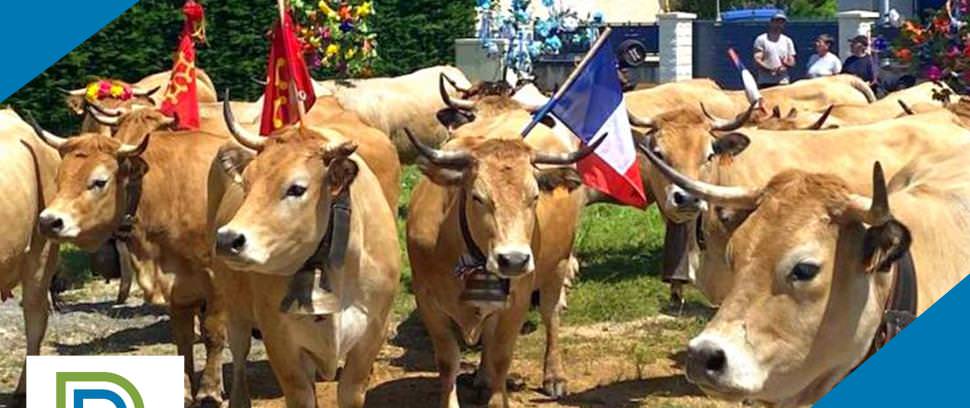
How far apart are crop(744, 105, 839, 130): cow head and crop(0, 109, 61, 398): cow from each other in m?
4.84

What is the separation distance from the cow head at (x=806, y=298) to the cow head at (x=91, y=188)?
480 cm

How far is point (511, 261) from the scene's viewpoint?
774 centimetres

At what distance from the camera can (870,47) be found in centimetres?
2053

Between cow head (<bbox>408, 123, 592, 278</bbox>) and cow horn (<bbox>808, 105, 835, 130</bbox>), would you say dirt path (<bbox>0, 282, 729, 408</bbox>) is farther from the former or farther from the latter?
cow head (<bbox>408, 123, 592, 278</bbox>)

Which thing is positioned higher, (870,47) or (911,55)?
(911,55)

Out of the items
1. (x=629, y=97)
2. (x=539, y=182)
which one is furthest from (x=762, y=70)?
(x=539, y=182)

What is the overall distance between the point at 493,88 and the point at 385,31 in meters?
12.6

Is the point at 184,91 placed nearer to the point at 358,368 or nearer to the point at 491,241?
the point at 491,241

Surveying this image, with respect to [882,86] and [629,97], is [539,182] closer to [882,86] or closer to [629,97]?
[629,97]

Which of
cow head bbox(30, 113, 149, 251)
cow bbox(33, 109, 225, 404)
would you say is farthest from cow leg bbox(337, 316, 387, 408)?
cow head bbox(30, 113, 149, 251)

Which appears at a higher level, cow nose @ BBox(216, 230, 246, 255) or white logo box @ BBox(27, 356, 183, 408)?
cow nose @ BBox(216, 230, 246, 255)

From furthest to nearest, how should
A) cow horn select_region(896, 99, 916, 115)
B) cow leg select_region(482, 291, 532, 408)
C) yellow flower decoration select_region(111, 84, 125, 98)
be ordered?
yellow flower decoration select_region(111, 84, 125, 98) < cow horn select_region(896, 99, 916, 115) < cow leg select_region(482, 291, 532, 408)

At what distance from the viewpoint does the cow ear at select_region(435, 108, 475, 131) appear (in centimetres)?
1109

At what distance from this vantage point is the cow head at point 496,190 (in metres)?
7.83
